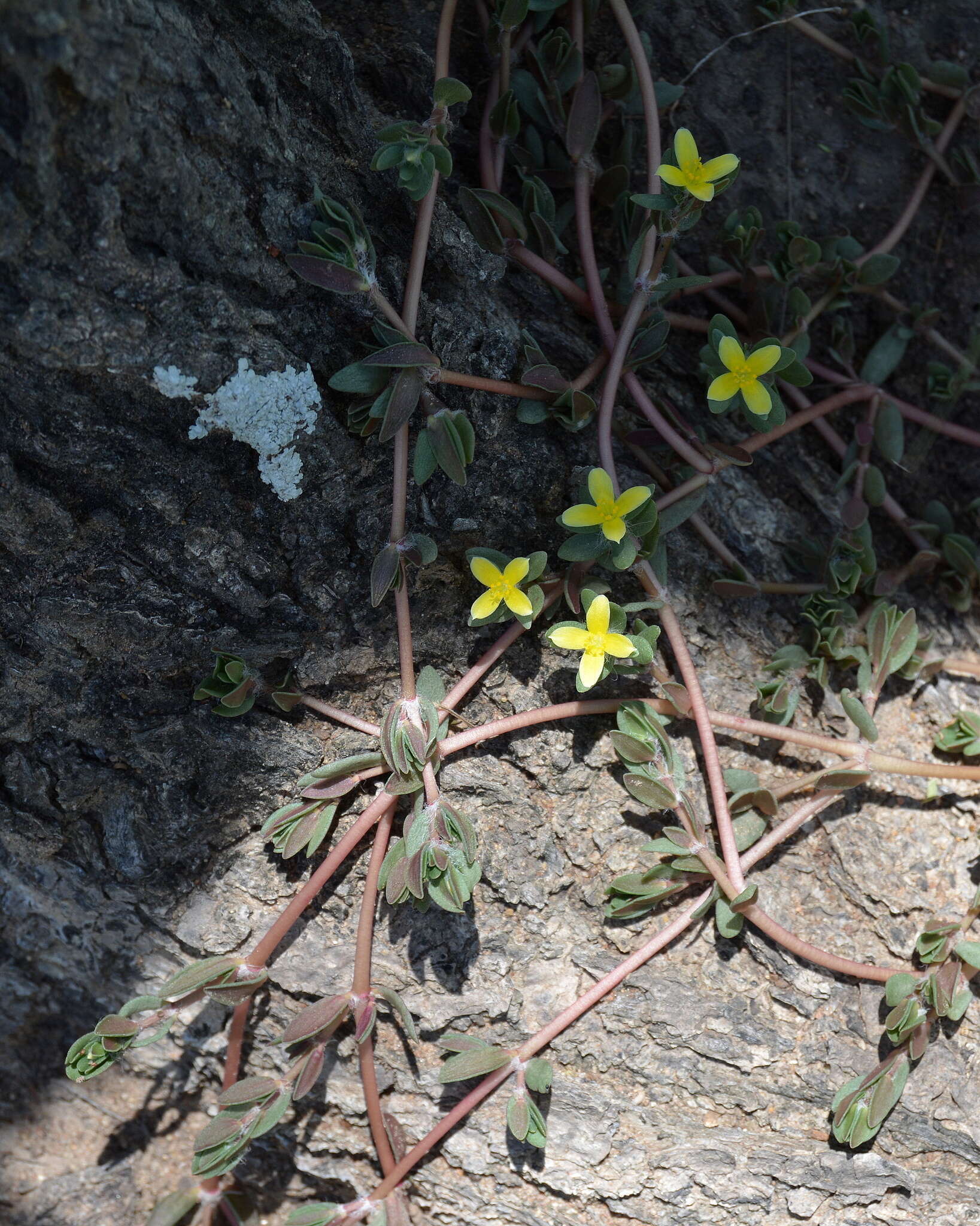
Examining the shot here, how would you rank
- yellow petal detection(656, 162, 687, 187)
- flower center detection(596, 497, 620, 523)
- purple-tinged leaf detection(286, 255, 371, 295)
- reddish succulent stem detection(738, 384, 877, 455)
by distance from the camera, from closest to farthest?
purple-tinged leaf detection(286, 255, 371, 295), yellow petal detection(656, 162, 687, 187), flower center detection(596, 497, 620, 523), reddish succulent stem detection(738, 384, 877, 455)

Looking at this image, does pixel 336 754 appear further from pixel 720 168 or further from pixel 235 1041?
pixel 720 168

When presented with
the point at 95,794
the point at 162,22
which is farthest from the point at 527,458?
the point at 95,794

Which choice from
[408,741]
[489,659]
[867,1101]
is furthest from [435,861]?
[867,1101]

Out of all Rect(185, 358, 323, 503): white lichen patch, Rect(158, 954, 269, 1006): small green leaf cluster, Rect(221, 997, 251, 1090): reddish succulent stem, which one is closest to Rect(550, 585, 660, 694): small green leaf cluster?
Rect(185, 358, 323, 503): white lichen patch

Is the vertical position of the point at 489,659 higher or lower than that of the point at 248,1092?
higher

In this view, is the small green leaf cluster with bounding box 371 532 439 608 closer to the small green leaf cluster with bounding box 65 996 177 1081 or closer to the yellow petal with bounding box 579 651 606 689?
the yellow petal with bounding box 579 651 606 689

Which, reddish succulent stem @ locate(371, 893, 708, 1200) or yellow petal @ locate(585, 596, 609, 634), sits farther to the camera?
reddish succulent stem @ locate(371, 893, 708, 1200)
